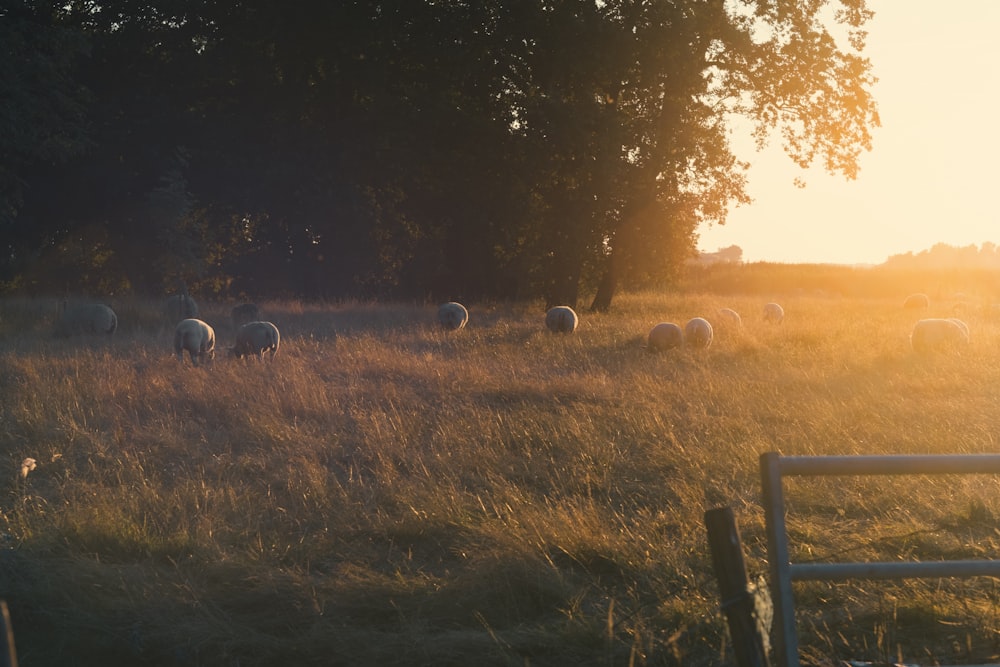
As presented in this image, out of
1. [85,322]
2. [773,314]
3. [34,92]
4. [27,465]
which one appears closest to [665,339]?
[773,314]

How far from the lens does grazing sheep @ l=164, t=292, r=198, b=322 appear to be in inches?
951

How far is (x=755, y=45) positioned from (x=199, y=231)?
22.2 metres

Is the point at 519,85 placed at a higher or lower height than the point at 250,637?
higher

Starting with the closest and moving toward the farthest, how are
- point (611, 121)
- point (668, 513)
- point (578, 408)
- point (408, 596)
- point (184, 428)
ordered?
1. point (408, 596)
2. point (668, 513)
3. point (184, 428)
4. point (578, 408)
5. point (611, 121)

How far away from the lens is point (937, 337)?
18.9 m

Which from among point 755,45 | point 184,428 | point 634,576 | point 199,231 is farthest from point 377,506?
point 199,231

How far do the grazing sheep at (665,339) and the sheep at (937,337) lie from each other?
4652 millimetres

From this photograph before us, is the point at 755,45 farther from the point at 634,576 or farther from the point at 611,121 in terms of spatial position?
the point at 634,576

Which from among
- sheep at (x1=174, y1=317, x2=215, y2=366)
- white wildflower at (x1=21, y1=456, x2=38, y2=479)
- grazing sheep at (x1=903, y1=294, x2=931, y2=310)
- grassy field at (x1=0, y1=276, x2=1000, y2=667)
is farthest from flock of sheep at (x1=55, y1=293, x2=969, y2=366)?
grazing sheep at (x1=903, y1=294, x2=931, y2=310)

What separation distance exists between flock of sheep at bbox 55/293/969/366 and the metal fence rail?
43.6 feet

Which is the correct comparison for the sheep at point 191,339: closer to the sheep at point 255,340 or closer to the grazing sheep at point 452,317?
the sheep at point 255,340

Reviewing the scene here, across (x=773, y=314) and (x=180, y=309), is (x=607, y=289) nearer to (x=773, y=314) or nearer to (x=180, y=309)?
(x=773, y=314)

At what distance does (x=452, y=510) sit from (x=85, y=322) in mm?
15926

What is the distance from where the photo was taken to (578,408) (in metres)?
11.9
